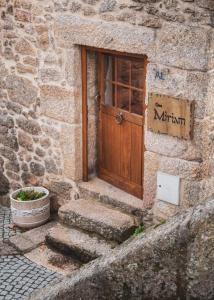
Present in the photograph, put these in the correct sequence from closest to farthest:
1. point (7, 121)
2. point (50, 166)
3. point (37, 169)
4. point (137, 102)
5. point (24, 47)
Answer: point (137, 102) < point (24, 47) < point (50, 166) < point (37, 169) < point (7, 121)

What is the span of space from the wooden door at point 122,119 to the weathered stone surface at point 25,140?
3.20ft

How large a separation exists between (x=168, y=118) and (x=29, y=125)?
2.22m

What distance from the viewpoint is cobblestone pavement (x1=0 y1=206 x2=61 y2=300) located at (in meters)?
5.55

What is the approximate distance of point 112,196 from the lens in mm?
6465

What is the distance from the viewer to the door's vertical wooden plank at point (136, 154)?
244 inches

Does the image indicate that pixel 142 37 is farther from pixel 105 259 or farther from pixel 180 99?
pixel 105 259

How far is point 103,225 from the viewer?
608cm

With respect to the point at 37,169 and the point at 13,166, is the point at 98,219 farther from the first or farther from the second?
the point at 13,166

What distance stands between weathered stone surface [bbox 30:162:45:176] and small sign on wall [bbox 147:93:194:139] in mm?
1931

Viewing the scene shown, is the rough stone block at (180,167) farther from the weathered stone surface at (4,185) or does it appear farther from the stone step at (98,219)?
the weathered stone surface at (4,185)

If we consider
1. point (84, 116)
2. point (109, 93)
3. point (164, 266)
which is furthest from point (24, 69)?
point (164, 266)

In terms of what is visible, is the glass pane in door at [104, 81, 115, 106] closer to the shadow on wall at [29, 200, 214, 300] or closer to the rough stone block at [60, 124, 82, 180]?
the rough stone block at [60, 124, 82, 180]

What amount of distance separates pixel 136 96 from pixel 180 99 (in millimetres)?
873

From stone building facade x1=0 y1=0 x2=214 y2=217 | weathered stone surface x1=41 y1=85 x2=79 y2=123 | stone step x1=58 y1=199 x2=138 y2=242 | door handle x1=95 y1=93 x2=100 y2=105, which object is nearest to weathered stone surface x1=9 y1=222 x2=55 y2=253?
stone step x1=58 y1=199 x2=138 y2=242
